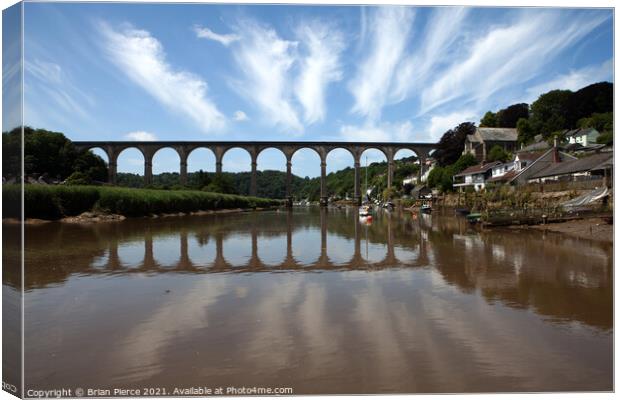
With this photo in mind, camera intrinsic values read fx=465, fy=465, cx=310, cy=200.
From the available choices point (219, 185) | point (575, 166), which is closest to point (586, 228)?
point (575, 166)

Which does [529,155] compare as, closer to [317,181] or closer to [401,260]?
[401,260]

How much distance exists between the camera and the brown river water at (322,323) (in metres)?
4.57

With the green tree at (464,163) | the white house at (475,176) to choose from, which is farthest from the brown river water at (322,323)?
the green tree at (464,163)

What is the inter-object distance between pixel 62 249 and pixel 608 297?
15409mm

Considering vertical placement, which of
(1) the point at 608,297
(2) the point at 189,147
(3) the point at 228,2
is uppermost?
(2) the point at 189,147

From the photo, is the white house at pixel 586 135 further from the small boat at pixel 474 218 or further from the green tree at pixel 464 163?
the green tree at pixel 464 163

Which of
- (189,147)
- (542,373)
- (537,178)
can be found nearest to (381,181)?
(189,147)

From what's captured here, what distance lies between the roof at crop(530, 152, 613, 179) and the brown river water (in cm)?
1425

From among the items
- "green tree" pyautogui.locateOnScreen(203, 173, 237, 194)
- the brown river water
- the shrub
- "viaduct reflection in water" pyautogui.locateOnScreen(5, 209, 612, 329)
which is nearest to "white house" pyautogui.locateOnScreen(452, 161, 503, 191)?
"green tree" pyautogui.locateOnScreen(203, 173, 237, 194)

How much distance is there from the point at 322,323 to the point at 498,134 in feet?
248

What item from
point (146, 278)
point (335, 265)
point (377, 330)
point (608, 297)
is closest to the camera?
point (377, 330)

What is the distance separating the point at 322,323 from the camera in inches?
259

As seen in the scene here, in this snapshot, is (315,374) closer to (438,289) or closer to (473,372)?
(473,372)

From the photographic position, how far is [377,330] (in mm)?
6227
